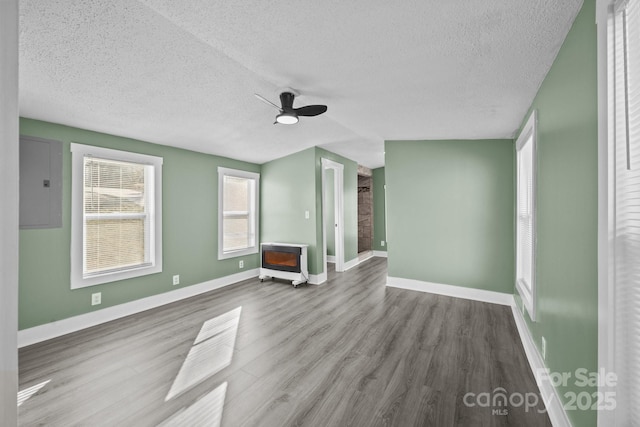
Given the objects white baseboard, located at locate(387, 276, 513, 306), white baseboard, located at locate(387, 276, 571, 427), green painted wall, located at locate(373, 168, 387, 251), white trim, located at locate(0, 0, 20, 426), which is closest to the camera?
white trim, located at locate(0, 0, 20, 426)

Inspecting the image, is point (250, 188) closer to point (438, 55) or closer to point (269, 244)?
point (269, 244)

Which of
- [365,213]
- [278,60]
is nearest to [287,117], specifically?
[278,60]

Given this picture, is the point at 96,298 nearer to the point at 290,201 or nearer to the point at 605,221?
the point at 290,201

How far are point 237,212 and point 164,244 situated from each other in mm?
1429

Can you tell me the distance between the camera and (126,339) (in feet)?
8.98

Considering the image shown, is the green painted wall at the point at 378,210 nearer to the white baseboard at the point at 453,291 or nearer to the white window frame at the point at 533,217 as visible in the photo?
the white baseboard at the point at 453,291

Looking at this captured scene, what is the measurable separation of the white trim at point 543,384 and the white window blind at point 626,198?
2.56ft

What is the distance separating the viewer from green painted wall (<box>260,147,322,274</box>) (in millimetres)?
4840

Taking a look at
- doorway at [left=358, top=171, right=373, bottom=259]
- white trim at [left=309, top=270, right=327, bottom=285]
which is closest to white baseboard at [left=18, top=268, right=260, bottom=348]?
white trim at [left=309, top=270, right=327, bottom=285]

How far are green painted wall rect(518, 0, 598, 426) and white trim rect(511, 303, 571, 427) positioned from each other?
95mm

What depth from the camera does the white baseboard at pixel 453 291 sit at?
3.76m

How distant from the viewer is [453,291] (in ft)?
13.3

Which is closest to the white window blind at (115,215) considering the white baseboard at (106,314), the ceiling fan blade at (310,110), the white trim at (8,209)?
the white baseboard at (106,314)

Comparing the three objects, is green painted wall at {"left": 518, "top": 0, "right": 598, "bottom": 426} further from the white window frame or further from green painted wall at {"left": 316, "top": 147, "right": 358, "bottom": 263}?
green painted wall at {"left": 316, "top": 147, "right": 358, "bottom": 263}
